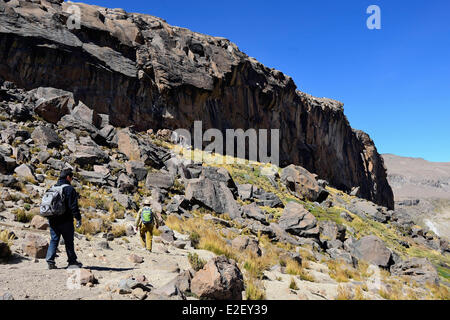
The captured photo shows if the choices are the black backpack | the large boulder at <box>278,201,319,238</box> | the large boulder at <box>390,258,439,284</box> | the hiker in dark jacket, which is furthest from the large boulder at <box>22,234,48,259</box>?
the large boulder at <box>390,258,439,284</box>

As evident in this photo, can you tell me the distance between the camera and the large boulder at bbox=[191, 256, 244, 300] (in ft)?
17.1

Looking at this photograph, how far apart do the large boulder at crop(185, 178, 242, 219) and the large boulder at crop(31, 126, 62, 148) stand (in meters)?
8.57

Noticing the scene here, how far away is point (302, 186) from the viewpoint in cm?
3081

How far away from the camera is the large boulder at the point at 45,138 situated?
680 inches

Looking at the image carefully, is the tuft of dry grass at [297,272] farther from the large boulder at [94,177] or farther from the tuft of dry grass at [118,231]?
the large boulder at [94,177]

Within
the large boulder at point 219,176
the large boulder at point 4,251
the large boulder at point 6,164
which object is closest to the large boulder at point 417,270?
the large boulder at point 219,176

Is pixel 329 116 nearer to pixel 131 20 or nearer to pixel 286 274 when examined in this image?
pixel 131 20

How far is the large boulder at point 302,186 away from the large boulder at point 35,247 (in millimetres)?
26220

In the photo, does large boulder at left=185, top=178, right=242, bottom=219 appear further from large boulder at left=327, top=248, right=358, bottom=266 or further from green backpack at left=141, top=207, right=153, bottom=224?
green backpack at left=141, top=207, right=153, bottom=224

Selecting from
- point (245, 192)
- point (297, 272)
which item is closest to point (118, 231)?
point (297, 272)

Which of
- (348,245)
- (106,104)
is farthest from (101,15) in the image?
(348,245)

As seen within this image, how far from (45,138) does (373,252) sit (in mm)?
19207

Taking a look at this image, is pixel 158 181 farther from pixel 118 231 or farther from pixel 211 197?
pixel 118 231

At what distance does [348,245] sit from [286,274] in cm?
920
